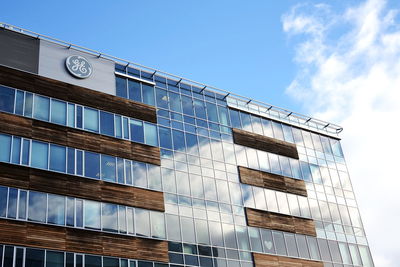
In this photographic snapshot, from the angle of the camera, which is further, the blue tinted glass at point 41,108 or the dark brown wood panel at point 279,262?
the dark brown wood panel at point 279,262

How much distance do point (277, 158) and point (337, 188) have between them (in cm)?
659

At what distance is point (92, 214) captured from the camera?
3247 cm

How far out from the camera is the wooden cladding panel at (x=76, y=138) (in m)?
32.2

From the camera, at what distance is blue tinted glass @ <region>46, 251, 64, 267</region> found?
96.5 ft

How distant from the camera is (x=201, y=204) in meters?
37.8

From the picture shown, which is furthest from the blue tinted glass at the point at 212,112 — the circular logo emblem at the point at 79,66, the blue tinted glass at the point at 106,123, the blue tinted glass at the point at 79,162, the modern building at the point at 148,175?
the blue tinted glass at the point at 79,162

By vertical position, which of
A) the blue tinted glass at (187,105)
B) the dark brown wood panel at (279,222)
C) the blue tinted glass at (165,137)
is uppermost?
the blue tinted glass at (187,105)

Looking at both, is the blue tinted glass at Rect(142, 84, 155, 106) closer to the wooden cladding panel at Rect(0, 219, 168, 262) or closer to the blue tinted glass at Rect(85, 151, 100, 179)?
the blue tinted glass at Rect(85, 151, 100, 179)

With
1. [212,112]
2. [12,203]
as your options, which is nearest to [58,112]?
[12,203]

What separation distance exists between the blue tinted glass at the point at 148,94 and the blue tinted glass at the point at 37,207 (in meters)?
11.7

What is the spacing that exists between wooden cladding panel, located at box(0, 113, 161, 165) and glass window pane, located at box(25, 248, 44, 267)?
23.5 feet

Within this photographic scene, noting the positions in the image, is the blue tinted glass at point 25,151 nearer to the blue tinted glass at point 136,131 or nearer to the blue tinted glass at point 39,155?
the blue tinted glass at point 39,155

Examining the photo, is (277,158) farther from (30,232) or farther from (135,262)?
(30,232)

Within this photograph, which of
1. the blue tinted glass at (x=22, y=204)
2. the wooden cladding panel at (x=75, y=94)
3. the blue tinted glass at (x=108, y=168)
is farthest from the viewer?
the blue tinted glass at (x=108, y=168)
